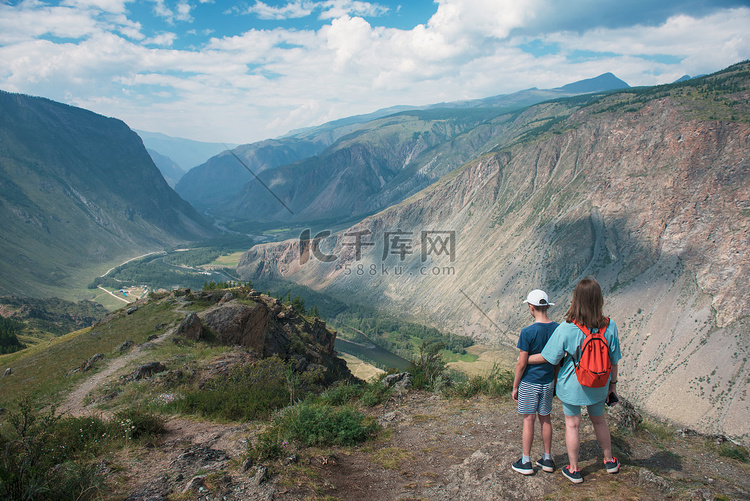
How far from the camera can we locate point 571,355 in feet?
17.1

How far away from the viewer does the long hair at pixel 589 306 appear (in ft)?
16.4

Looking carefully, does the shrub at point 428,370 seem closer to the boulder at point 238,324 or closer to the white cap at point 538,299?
the white cap at point 538,299

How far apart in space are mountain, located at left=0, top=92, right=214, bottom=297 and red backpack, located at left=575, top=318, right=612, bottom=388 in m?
108

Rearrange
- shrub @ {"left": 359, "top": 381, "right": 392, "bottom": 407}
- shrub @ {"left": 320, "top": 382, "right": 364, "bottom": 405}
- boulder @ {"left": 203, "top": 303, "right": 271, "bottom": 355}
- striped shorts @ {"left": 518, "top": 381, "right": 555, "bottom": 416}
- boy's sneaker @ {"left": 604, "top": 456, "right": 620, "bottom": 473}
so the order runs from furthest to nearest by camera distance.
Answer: boulder @ {"left": 203, "top": 303, "right": 271, "bottom": 355} → shrub @ {"left": 359, "top": 381, "right": 392, "bottom": 407} → shrub @ {"left": 320, "top": 382, "right": 364, "bottom": 405} → striped shorts @ {"left": 518, "top": 381, "right": 555, "bottom": 416} → boy's sneaker @ {"left": 604, "top": 456, "right": 620, "bottom": 473}

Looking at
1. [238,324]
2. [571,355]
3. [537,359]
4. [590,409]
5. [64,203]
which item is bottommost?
[238,324]

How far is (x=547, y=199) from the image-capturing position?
84375 millimetres

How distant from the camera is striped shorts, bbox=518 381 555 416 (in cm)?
557

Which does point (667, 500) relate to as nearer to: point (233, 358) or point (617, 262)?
point (233, 358)

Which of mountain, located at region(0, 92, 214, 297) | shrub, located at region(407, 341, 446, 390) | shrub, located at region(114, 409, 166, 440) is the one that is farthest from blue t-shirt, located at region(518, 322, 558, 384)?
mountain, located at region(0, 92, 214, 297)

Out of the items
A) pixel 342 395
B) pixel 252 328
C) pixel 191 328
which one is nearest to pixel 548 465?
pixel 342 395

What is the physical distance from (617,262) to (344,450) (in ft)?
239

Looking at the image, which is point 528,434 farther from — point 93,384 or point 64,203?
point 64,203

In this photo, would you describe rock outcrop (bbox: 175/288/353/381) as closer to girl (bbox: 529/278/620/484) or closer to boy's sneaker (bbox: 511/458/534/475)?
boy's sneaker (bbox: 511/458/534/475)

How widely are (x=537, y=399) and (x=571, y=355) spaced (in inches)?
A: 35.2
